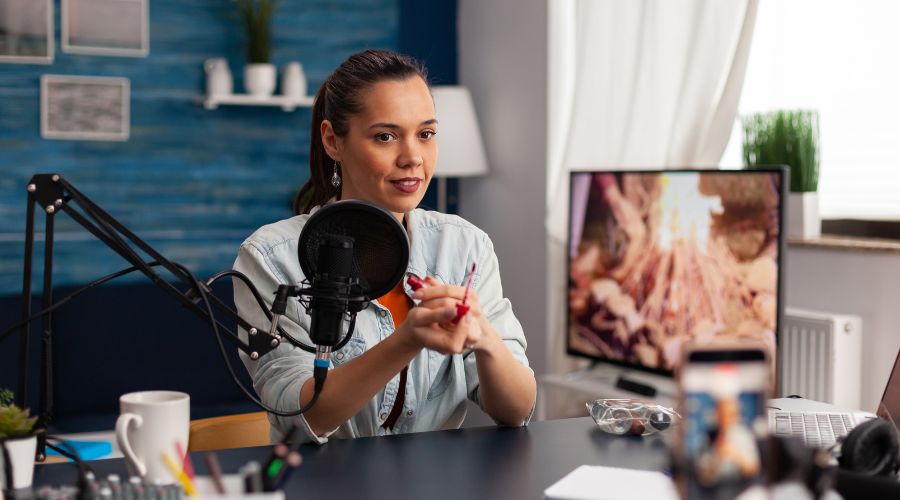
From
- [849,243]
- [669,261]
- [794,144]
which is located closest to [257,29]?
[669,261]

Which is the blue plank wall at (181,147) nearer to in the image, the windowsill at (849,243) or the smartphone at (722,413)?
the windowsill at (849,243)

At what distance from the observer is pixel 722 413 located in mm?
749

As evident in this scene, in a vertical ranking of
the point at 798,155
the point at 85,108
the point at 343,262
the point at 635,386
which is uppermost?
the point at 85,108

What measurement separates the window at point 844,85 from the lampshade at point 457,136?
3.80 feet

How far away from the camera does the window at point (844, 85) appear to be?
9.22 ft

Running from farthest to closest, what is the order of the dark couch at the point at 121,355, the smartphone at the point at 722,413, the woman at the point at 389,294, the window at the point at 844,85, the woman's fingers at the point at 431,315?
1. the dark couch at the point at 121,355
2. the window at the point at 844,85
3. the woman at the point at 389,294
4. the woman's fingers at the point at 431,315
5. the smartphone at the point at 722,413

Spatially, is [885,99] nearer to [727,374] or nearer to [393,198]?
[393,198]

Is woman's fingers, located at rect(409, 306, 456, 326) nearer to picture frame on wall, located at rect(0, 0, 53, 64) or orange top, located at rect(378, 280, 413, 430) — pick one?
orange top, located at rect(378, 280, 413, 430)

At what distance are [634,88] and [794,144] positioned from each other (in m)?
0.67

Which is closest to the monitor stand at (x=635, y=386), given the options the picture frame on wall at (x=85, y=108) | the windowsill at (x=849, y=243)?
the windowsill at (x=849, y=243)

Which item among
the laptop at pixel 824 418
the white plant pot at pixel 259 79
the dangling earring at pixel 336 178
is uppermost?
the white plant pot at pixel 259 79

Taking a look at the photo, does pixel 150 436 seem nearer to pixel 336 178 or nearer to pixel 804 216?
pixel 336 178

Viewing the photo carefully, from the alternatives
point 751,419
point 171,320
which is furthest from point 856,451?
point 171,320

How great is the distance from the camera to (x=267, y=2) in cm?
404
